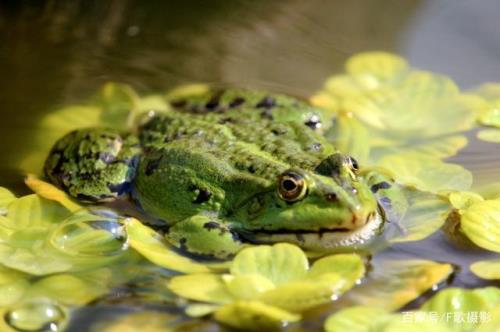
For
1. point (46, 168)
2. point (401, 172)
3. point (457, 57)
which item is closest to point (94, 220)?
point (46, 168)

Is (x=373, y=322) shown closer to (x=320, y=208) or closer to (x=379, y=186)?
(x=320, y=208)

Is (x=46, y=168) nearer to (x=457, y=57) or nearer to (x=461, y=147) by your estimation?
(x=461, y=147)

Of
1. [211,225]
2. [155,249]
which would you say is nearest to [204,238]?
[211,225]

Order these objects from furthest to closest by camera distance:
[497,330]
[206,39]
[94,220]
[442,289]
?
1. [206,39]
2. [94,220]
3. [442,289]
4. [497,330]

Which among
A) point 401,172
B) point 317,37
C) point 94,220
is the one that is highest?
point 317,37

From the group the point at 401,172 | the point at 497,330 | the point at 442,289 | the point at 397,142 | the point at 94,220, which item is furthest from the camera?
the point at 397,142

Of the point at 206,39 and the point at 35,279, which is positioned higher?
the point at 206,39
